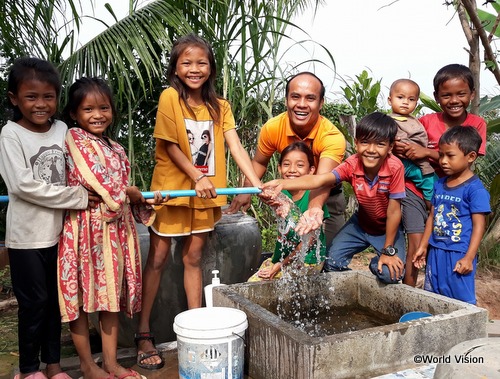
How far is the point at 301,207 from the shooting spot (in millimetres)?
3154

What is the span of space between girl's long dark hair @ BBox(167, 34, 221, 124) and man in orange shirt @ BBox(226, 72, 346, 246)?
0.47 meters

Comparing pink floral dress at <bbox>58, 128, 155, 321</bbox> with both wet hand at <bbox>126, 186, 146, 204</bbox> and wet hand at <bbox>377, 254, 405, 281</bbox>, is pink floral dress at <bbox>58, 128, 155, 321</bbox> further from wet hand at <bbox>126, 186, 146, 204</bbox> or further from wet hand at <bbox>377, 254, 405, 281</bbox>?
wet hand at <bbox>377, 254, 405, 281</bbox>

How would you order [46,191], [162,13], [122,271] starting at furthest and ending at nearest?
[162,13] → [122,271] → [46,191]

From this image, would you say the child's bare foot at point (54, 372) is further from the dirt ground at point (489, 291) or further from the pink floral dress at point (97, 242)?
the dirt ground at point (489, 291)

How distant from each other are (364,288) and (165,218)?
1229 millimetres

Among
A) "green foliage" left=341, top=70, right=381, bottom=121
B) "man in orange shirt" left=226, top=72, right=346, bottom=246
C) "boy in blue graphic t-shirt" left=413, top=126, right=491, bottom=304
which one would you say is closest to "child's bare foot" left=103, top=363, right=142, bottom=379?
"man in orange shirt" left=226, top=72, right=346, bottom=246

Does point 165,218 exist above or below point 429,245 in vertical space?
above

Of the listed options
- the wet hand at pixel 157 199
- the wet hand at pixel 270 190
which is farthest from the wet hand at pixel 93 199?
the wet hand at pixel 270 190

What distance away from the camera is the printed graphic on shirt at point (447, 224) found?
9.36ft

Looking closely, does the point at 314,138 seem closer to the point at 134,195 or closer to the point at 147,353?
the point at 134,195

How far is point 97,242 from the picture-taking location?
7.89ft

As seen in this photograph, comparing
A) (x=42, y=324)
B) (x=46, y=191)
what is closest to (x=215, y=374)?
(x=42, y=324)

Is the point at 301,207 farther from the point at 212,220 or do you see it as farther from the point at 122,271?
the point at 122,271

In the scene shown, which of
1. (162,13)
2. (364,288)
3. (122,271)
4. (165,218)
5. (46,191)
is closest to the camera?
(46,191)
